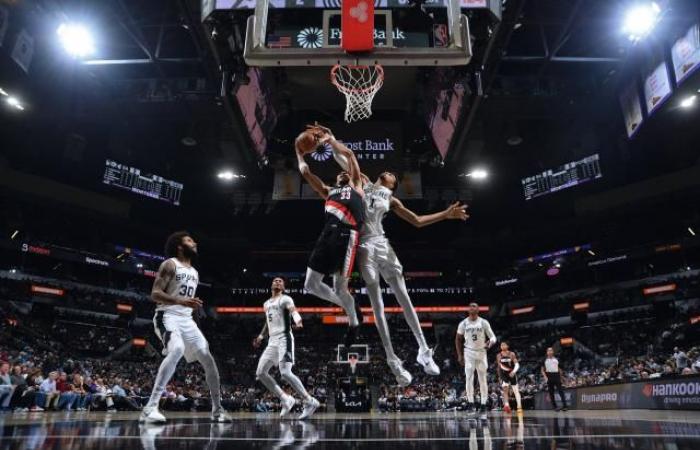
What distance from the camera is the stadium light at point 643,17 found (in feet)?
40.3

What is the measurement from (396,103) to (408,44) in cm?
1144

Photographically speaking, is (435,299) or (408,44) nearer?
(408,44)

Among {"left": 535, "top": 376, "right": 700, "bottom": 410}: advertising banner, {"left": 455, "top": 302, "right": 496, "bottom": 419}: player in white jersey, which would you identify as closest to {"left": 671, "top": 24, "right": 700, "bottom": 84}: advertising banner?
{"left": 535, "top": 376, "right": 700, "bottom": 410}: advertising banner

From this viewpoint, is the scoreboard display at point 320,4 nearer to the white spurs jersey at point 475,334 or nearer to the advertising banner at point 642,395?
the white spurs jersey at point 475,334

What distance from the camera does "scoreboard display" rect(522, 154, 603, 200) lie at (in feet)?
74.5

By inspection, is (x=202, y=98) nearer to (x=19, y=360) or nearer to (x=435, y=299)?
(x=19, y=360)

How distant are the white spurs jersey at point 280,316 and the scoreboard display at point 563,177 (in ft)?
64.1

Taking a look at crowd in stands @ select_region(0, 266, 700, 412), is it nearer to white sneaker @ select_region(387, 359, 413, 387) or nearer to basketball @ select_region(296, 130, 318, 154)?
white sneaker @ select_region(387, 359, 413, 387)

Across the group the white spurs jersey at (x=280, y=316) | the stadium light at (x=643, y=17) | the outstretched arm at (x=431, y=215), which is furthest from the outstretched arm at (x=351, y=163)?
the stadium light at (x=643, y=17)

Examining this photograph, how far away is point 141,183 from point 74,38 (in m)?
13.0

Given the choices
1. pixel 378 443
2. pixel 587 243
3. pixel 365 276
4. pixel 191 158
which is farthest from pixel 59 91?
pixel 587 243

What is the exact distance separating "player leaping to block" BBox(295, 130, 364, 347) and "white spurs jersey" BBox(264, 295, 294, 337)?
2.57m

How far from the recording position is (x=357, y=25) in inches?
286

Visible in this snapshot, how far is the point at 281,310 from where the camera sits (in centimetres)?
776
